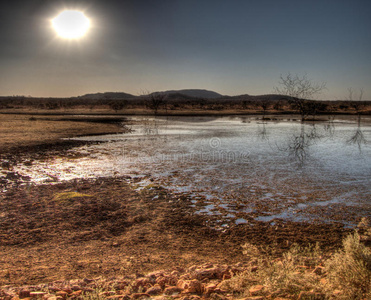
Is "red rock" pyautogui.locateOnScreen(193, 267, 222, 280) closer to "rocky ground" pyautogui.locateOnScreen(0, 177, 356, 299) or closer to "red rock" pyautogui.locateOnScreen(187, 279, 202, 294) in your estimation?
"rocky ground" pyautogui.locateOnScreen(0, 177, 356, 299)

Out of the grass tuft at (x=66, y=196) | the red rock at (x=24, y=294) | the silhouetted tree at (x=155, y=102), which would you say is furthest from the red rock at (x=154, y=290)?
the silhouetted tree at (x=155, y=102)

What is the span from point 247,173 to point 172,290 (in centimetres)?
611

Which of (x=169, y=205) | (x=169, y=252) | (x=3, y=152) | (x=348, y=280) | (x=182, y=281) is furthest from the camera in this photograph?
(x=3, y=152)

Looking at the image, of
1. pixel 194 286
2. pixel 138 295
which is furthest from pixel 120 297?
pixel 194 286

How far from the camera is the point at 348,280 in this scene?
3.01 metres

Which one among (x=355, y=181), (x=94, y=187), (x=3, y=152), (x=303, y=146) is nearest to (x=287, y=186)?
(x=355, y=181)

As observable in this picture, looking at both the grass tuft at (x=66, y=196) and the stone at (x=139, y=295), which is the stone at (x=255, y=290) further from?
the grass tuft at (x=66, y=196)

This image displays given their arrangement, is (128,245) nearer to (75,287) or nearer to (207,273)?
(75,287)

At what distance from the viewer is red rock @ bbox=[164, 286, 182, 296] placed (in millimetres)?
3307

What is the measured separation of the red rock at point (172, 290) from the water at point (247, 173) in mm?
2509

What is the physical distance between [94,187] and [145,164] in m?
2.88

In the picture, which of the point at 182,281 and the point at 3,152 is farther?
the point at 3,152

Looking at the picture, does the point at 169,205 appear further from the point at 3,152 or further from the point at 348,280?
the point at 3,152

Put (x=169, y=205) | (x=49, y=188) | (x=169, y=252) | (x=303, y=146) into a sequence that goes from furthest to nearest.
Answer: (x=303, y=146)
(x=49, y=188)
(x=169, y=205)
(x=169, y=252)
